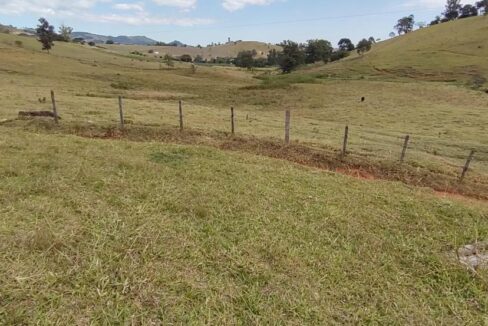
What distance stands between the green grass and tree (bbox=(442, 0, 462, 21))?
16071 cm

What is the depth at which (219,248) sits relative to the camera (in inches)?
246

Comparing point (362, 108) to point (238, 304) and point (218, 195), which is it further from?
point (238, 304)

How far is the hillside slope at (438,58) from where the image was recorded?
62.5 metres

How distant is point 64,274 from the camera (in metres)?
5.12

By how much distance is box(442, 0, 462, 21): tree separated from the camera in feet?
461

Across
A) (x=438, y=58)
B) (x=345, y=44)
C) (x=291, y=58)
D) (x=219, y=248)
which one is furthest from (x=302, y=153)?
(x=345, y=44)

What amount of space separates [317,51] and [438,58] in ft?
127

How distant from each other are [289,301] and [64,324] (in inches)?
111

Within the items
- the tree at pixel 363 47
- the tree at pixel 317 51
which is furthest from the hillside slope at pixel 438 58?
the tree at pixel 317 51

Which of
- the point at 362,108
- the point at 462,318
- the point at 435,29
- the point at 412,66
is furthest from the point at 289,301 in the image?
the point at 435,29

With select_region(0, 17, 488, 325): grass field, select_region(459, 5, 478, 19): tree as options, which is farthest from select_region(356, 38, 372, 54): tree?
select_region(0, 17, 488, 325): grass field

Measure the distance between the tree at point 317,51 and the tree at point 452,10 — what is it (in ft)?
214

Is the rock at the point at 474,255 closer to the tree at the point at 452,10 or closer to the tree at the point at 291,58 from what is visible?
the tree at the point at 291,58

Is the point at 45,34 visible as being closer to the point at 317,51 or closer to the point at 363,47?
the point at 317,51
